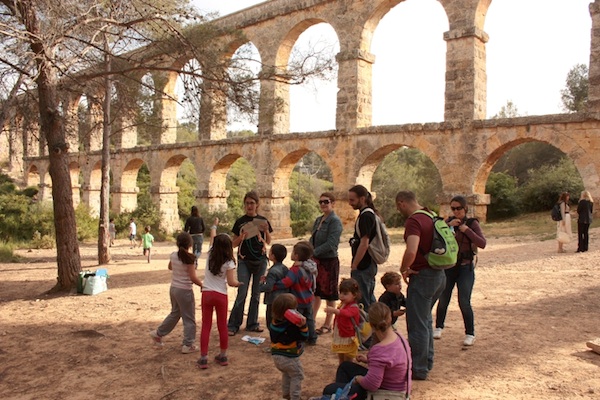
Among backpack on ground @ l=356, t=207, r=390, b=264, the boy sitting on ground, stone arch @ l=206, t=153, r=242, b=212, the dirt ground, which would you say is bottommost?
the dirt ground

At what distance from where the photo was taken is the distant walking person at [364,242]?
429cm

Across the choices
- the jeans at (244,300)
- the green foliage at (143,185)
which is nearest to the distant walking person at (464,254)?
the jeans at (244,300)

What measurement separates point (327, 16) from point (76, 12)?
35.8ft

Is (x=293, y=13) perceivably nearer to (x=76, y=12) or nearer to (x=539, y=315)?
(x=76, y=12)

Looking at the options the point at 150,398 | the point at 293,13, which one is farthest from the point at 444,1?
the point at 150,398

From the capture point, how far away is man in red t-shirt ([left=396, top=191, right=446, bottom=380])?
370 centimetres

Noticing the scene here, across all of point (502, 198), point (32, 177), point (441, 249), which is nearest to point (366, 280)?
point (441, 249)

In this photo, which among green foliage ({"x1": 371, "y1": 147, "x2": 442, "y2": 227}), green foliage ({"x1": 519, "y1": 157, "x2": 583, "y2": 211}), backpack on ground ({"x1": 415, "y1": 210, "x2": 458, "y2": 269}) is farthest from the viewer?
green foliage ({"x1": 371, "y1": 147, "x2": 442, "y2": 227})

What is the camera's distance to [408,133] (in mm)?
15016

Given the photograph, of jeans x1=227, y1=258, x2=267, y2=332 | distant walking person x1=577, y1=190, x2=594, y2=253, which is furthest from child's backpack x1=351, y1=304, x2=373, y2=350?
distant walking person x1=577, y1=190, x2=594, y2=253

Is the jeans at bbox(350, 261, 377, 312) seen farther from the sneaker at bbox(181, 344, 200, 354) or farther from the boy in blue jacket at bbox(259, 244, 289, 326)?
the sneaker at bbox(181, 344, 200, 354)

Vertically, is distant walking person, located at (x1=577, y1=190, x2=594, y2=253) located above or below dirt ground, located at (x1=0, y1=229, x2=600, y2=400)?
above

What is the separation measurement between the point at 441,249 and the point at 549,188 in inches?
785

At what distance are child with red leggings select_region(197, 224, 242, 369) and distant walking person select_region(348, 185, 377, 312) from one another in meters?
1.09
